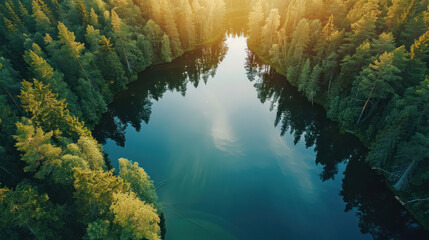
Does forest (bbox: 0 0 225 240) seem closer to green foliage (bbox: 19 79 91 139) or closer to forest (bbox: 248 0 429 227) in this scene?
green foliage (bbox: 19 79 91 139)

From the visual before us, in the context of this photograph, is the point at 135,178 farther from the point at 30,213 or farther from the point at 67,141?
the point at 67,141

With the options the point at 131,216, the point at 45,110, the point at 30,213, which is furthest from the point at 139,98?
the point at 131,216

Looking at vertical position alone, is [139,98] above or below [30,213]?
below

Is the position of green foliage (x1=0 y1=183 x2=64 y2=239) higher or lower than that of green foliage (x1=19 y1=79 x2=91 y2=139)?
lower

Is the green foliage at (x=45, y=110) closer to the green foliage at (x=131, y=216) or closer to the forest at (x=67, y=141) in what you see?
the forest at (x=67, y=141)

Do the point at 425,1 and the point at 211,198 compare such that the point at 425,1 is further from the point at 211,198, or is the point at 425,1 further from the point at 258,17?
the point at 211,198

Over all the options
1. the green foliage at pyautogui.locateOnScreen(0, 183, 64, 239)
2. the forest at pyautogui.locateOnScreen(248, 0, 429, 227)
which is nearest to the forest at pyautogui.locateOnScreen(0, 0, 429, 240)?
the green foliage at pyautogui.locateOnScreen(0, 183, 64, 239)
